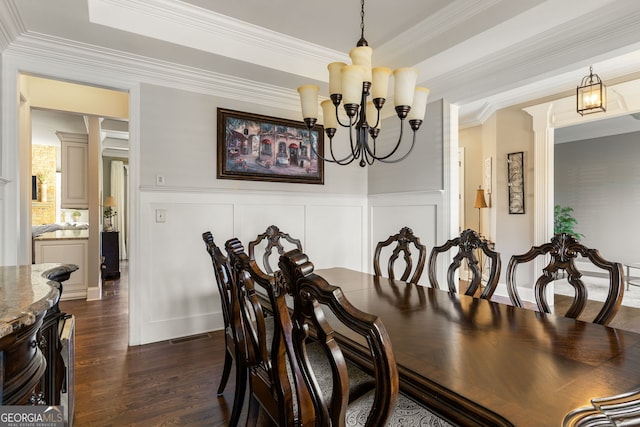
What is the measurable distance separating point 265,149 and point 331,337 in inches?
118

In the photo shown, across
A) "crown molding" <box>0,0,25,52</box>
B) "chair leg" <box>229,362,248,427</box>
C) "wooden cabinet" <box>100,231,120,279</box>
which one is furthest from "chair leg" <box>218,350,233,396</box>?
"wooden cabinet" <box>100,231,120,279</box>

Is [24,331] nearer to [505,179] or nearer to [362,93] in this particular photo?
[362,93]

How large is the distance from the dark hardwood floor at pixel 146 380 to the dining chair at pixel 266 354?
61cm

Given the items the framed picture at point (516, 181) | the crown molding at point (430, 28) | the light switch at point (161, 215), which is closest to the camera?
the crown molding at point (430, 28)

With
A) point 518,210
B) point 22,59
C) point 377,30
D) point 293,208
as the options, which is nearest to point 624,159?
point 518,210

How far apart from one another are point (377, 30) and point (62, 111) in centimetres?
372

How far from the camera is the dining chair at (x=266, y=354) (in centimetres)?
102

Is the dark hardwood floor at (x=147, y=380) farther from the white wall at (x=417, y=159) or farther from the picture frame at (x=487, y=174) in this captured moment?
the white wall at (x=417, y=159)

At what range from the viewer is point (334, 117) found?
2.32 m

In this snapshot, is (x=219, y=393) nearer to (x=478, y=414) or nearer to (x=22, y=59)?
(x=478, y=414)

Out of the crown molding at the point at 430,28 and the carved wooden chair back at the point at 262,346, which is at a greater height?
the crown molding at the point at 430,28

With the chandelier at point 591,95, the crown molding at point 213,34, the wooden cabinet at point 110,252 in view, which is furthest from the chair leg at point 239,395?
the wooden cabinet at point 110,252

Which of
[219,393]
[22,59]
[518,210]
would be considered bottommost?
[219,393]

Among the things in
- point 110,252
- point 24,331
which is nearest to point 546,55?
point 24,331
